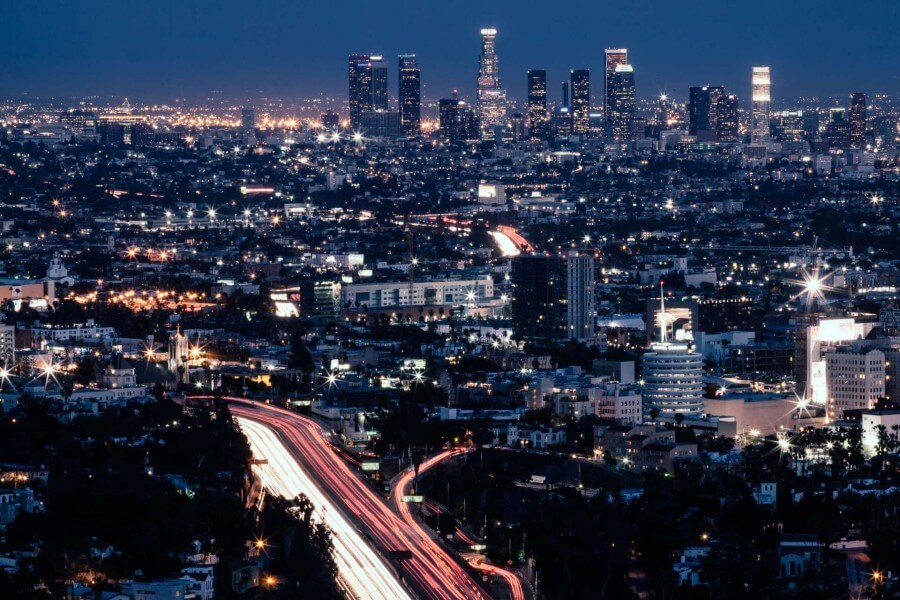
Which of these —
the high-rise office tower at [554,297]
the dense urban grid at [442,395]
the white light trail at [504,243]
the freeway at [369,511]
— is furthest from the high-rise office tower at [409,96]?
the freeway at [369,511]

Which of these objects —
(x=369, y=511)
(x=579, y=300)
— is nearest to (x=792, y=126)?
(x=579, y=300)

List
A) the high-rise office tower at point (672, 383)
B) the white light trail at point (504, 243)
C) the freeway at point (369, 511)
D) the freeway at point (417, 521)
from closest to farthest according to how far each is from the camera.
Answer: the freeway at point (369, 511)
the freeway at point (417, 521)
the high-rise office tower at point (672, 383)
the white light trail at point (504, 243)

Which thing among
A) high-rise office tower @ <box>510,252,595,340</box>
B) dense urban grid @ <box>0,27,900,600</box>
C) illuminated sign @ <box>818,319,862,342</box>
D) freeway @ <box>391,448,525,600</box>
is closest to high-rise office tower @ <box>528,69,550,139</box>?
dense urban grid @ <box>0,27,900,600</box>

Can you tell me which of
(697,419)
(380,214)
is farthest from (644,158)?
(697,419)

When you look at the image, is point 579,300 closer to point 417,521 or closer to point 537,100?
point 417,521

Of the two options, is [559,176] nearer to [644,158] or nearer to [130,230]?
[644,158]

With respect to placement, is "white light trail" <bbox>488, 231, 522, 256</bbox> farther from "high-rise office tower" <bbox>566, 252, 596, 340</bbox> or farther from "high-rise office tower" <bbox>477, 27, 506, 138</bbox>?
"high-rise office tower" <bbox>477, 27, 506, 138</bbox>

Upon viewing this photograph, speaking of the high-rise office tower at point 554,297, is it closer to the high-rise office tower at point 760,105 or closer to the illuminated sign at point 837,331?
the illuminated sign at point 837,331
